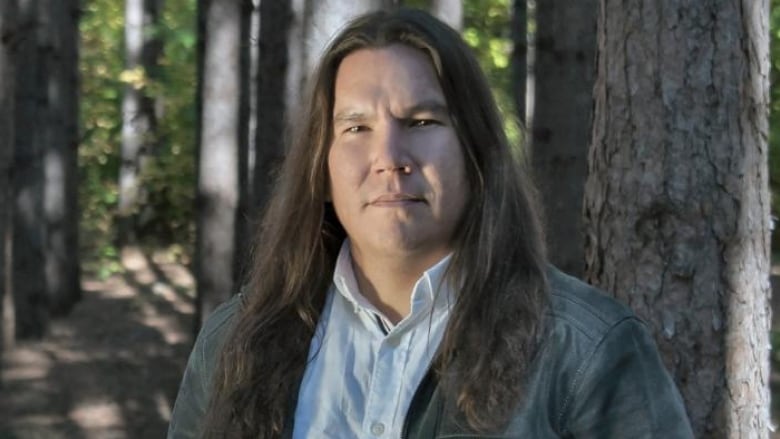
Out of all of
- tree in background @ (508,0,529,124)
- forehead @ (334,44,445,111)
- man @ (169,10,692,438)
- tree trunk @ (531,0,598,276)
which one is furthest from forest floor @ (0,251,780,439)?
forehead @ (334,44,445,111)

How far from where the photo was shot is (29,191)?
54.3 feet

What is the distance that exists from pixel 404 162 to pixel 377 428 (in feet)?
1.48

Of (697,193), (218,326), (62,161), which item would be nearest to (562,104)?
(697,193)

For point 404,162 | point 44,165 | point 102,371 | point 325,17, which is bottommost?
point 102,371

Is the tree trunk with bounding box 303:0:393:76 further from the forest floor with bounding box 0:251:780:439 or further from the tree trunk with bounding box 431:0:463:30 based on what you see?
the tree trunk with bounding box 431:0:463:30

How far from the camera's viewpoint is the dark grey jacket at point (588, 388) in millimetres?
2434

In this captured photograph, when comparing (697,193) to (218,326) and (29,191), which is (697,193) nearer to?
(218,326)

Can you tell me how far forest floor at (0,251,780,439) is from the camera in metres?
13.0

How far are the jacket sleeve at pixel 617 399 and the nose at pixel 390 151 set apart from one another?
1.47 ft

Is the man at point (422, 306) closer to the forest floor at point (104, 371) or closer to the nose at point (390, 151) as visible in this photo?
the nose at point (390, 151)

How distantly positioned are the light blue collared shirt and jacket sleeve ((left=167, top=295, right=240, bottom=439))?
225mm

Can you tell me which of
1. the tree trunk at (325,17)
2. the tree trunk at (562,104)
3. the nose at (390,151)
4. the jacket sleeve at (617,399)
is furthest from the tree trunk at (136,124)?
the jacket sleeve at (617,399)

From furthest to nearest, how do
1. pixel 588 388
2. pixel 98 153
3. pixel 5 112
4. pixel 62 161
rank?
pixel 98 153, pixel 62 161, pixel 5 112, pixel 588 388

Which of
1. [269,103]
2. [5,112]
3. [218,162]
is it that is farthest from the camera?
[218,162]
